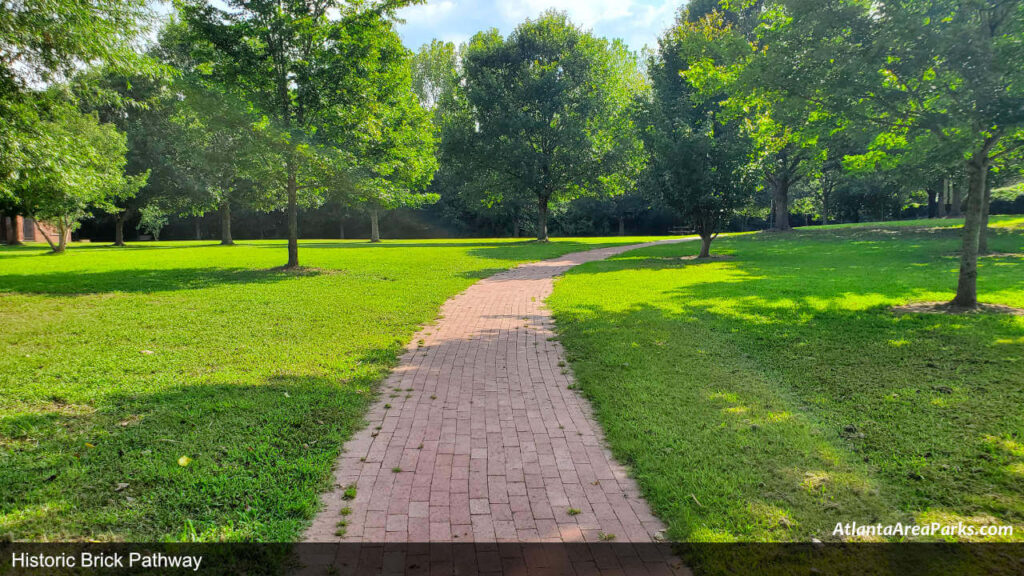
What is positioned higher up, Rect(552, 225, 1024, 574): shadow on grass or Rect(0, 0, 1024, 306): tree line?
→ Rect(0, 0, 1024, 306): tree line

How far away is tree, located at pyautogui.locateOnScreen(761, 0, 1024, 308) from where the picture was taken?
6605 millimetres

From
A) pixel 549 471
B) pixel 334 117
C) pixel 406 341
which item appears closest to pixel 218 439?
pixel 549 471

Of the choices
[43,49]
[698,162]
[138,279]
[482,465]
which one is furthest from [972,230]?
[138,279]

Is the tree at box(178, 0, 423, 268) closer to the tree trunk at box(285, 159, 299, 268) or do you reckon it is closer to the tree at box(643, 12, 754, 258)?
the tree trunk at box(285, 159, 299, 268)

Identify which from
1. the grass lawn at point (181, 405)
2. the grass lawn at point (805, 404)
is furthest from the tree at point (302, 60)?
the grass lawn at point (805, 404)

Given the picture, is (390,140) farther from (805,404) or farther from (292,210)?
(805,404)

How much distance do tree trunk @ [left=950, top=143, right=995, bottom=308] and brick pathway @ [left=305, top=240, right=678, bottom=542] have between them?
6.84 metres

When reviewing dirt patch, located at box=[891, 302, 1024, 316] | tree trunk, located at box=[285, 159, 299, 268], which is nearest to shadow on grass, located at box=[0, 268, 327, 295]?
tree trunk, located at box=[285, 159, 299, 268]

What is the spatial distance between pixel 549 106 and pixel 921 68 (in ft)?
79.2

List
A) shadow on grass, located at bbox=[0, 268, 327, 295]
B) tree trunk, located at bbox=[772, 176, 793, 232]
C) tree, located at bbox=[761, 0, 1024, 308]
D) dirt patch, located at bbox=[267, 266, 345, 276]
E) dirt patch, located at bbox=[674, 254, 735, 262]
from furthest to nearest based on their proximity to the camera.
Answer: tree trunk, located at bbox=[772, 176, 793, 232], dirt patch, located at bbox=[674, 254, 735, 262], dirt patch, located at bbox=[267, 266, 345, 276], shadow on grass, located at bbox=[0, 268, 327, 295], tree, located at bbox=[761, 0, 1024, 308]

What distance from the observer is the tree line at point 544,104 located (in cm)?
744

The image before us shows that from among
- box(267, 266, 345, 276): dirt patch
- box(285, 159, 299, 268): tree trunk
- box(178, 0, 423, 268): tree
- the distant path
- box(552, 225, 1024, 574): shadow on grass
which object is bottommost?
the distant path

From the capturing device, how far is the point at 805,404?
454 cm

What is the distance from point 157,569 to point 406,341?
4.68 metres
